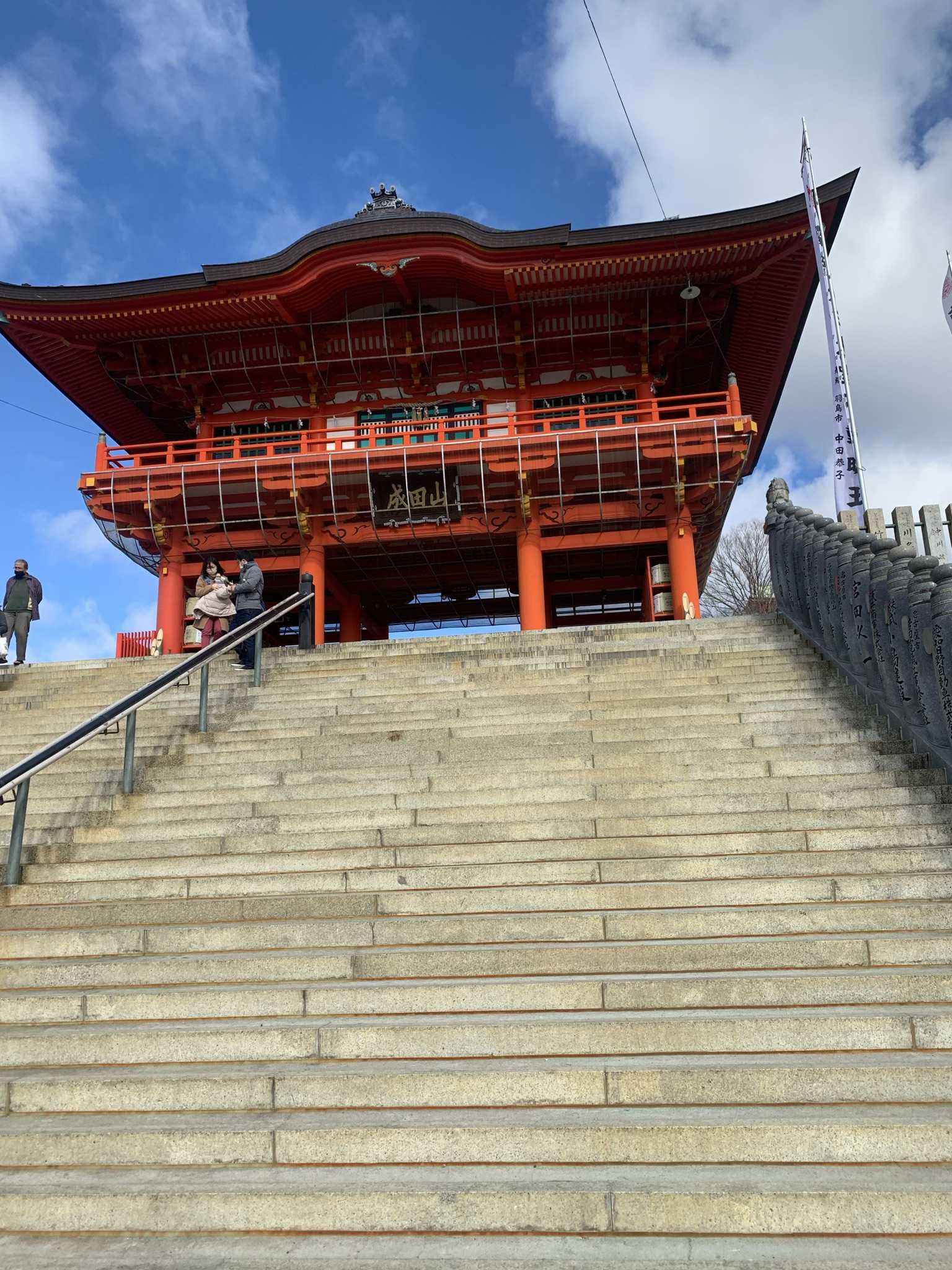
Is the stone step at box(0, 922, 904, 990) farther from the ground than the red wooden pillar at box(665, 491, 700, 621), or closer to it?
closer to it

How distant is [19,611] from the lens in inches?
444

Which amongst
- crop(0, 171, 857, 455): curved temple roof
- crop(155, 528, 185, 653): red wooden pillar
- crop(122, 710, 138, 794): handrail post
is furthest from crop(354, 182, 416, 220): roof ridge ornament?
crop(122, 710, 138, 794): handrail post

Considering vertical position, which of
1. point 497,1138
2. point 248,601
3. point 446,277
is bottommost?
point 497,1138

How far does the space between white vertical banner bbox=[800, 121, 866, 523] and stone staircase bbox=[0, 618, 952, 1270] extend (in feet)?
24.1

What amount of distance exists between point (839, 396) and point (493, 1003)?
42.0 ft

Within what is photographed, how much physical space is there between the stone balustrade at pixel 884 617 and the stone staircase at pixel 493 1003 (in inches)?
11.5

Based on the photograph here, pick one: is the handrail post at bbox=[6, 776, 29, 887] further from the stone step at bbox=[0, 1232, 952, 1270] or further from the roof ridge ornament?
the roof ridge ornament

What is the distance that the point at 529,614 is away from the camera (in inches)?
642

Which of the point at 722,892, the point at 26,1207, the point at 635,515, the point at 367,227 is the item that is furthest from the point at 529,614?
the point at 26,1207

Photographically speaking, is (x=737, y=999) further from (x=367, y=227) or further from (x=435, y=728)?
(x=367, y=227)

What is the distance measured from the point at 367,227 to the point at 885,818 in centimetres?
1453

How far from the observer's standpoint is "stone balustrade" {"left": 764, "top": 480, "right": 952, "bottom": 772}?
502 centimetres

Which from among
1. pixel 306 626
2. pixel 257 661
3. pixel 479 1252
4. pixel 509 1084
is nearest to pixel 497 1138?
pixel 509 1084

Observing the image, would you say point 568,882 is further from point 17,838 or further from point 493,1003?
point 17,838
